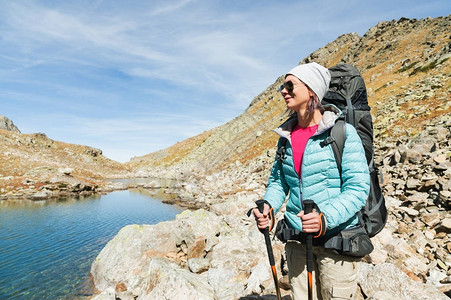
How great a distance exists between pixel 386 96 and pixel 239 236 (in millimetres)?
28644

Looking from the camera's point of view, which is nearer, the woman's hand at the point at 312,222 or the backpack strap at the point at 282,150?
the woman's hand at the point at 312,222

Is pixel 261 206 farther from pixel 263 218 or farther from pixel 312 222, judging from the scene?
pixel 312 222

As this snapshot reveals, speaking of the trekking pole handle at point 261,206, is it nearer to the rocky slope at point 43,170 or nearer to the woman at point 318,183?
the woman at point 318,183

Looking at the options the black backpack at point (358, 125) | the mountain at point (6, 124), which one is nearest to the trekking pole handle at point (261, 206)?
the black backpack at point (358, 125)

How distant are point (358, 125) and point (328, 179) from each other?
81cm

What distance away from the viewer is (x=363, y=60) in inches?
2512

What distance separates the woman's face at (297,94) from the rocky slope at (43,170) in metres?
45.4

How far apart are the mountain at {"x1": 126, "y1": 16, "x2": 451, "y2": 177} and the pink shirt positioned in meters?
8.15

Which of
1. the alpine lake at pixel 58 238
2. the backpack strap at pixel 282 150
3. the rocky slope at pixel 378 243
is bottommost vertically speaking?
the alpine lake at pixel 58 238

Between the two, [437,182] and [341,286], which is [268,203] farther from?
[437,182]

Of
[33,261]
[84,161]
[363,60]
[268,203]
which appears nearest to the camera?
[268,203]

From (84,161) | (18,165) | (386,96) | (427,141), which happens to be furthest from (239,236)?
(84,161)

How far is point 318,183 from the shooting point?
2791 mm

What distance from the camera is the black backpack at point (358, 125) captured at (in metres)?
2.65
